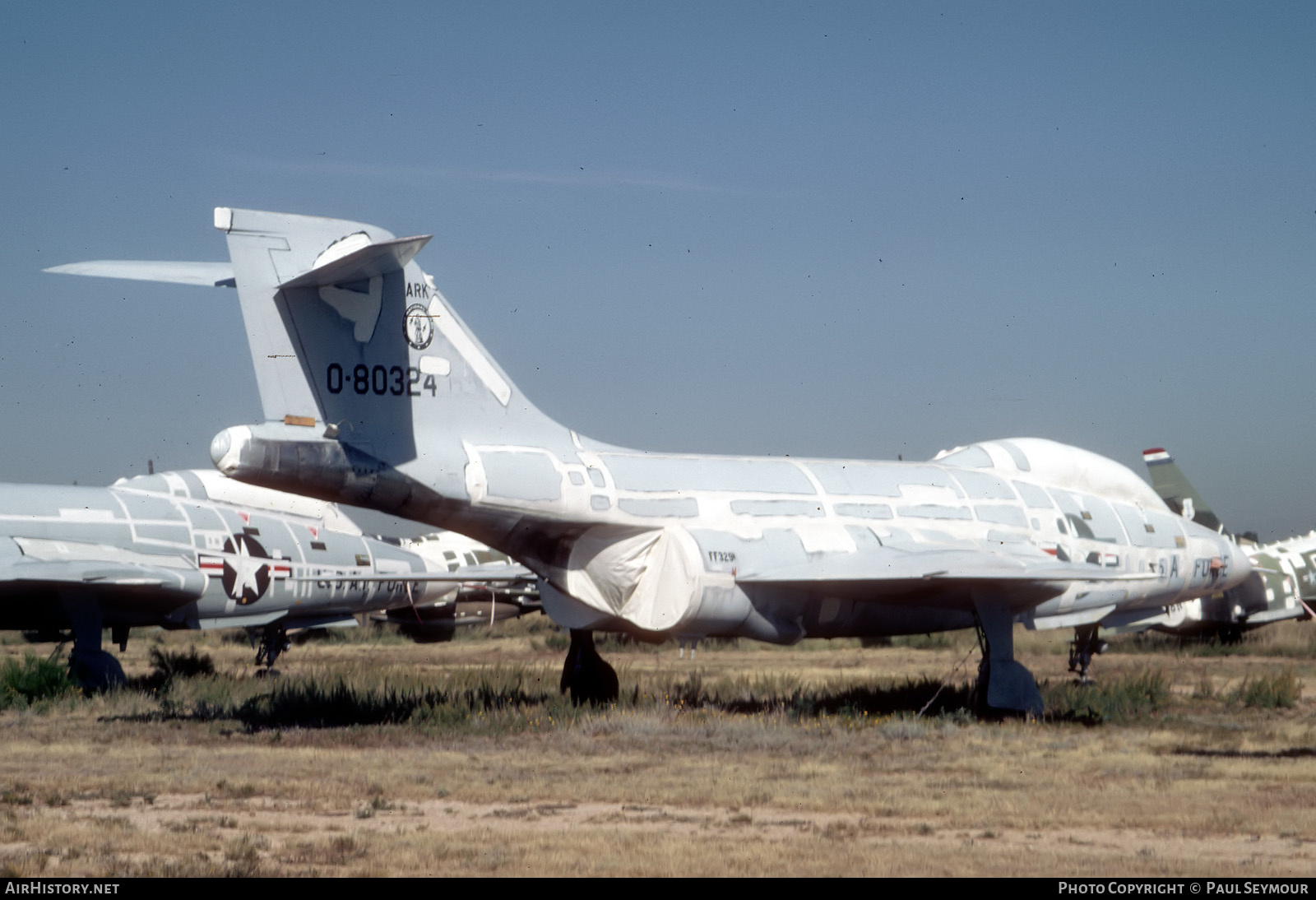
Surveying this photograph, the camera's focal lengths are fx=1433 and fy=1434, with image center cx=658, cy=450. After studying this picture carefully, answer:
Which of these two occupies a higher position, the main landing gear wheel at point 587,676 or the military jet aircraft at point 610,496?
the military jet aircraft at point 610,496

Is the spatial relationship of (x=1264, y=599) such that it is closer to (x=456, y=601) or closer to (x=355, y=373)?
(x=456, y=601)

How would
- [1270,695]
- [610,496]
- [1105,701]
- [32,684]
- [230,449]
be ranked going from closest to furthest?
[230,449] → [610,496] → [1105,701] → [1270,695] → [32,684]

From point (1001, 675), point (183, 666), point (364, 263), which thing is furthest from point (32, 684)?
point (1001, 675)

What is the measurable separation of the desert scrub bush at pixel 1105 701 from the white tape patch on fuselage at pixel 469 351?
25.6 feet

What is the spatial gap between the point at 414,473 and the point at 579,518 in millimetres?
2043

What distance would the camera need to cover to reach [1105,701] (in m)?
18.0

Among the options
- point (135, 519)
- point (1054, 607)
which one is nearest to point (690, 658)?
point (135, 519)

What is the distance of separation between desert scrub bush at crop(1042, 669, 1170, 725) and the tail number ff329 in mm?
8621

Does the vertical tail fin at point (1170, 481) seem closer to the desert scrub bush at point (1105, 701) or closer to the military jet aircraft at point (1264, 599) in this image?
the military jet aircraft at point (1264, 599)

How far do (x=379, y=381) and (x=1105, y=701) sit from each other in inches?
392

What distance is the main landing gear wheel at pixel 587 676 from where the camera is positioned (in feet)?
60.2

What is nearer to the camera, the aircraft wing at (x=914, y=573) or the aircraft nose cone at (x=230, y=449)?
the aircraft nose cone at (x=230, y=449)

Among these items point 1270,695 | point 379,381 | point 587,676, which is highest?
point 379,381

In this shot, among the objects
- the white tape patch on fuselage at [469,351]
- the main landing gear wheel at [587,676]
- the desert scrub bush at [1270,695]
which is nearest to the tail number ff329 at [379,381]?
the white tape patch on fuselage at [469,351]
